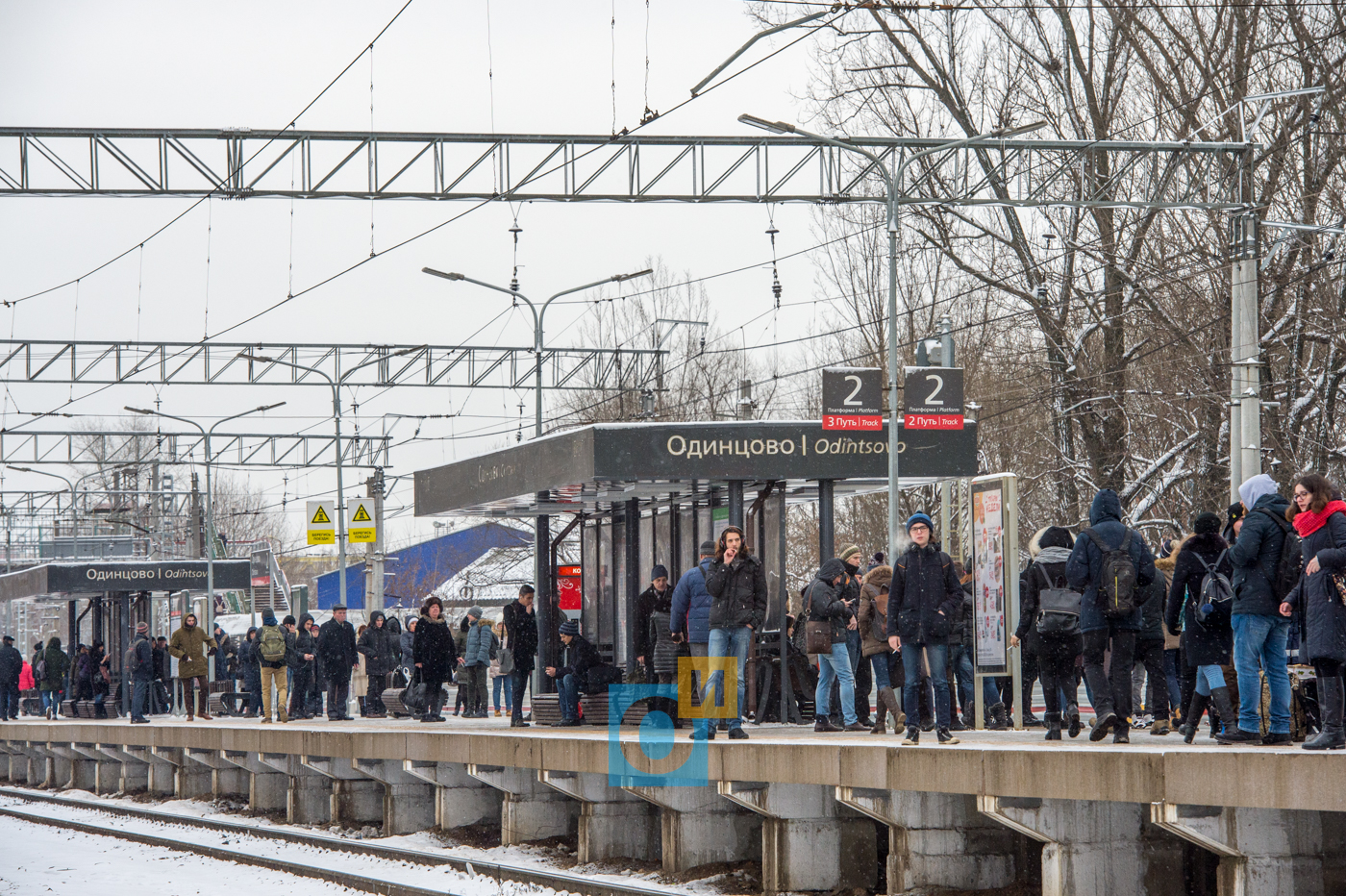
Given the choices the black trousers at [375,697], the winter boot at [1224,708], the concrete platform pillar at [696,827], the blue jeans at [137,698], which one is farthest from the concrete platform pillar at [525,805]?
the blue jeans at [137,698]

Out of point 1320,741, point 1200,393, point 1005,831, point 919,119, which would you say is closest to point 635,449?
point 1005,831

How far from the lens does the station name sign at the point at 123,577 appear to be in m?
30.8

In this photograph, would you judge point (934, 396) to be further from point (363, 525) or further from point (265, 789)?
point (363, 525)

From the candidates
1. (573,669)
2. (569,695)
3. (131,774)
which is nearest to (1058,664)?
(573,669)

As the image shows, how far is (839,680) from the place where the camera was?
13.9m

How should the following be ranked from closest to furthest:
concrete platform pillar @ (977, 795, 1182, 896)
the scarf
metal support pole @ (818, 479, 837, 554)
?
1. the scarf
2. concrete platform pillar @ (977, 795, 1182, 896)
3. metal support pole @ (818, 479, 837, 554)

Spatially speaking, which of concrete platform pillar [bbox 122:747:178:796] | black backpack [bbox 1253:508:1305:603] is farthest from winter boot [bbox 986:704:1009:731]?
concrete platform pillar [bbox 122:747:178:796]

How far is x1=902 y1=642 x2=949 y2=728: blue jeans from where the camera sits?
11477 millimetres

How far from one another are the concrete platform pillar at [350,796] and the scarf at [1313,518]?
40.0 feet

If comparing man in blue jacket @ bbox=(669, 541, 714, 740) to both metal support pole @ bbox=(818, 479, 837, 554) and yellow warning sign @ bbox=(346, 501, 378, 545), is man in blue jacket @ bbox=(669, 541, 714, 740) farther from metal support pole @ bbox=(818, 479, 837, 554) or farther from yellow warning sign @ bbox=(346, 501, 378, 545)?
yellow warning sign @ bbox=(346, 501, 378, 545)

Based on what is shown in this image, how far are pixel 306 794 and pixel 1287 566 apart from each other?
44.6ft

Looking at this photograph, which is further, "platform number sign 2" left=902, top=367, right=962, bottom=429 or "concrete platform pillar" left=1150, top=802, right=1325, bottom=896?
"platform number sign 2" left=902, top=367, right=962, bottom=429

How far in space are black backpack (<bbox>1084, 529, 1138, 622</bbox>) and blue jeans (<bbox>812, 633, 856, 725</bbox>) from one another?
330 cm

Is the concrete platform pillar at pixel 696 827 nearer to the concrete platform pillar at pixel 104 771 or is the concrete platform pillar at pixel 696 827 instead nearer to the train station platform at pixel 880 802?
the train station platform at pixel 880 802
